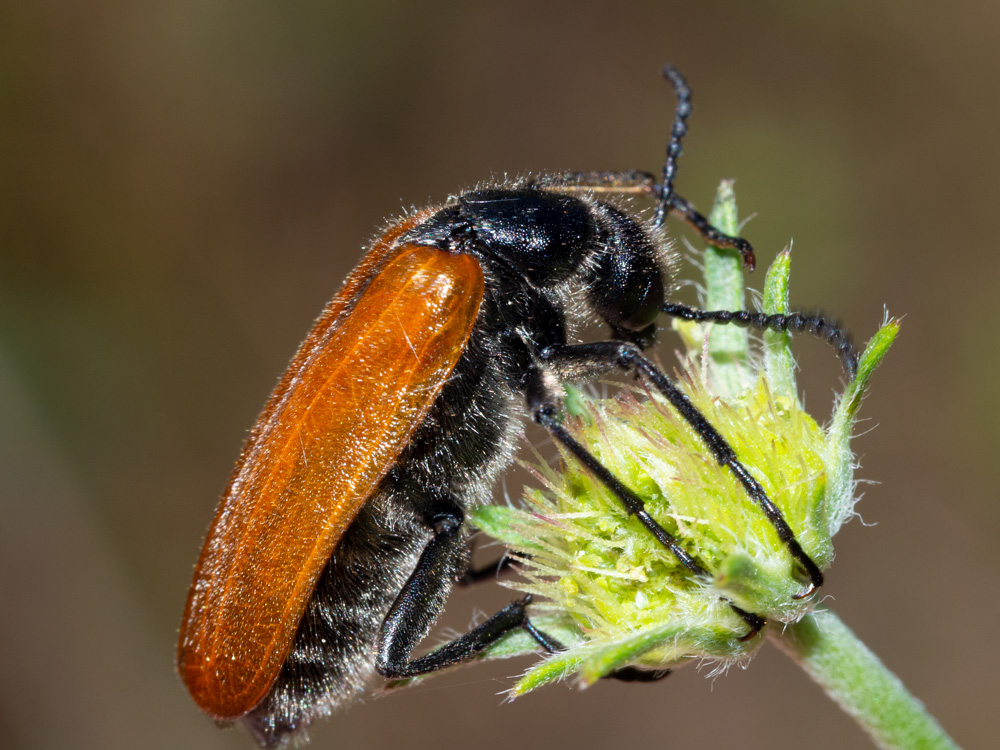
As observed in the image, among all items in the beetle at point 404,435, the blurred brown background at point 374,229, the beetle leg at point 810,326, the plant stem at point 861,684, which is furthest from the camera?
the blurred brown background at point 374,229

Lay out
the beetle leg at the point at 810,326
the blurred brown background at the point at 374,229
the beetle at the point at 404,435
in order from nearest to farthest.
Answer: the beetle leg at the point at 810,326
the beetle at the point at 404,435
the blurred brown background at the point at 374,229

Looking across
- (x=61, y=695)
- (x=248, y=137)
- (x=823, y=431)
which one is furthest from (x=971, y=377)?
(x=61, y=695)

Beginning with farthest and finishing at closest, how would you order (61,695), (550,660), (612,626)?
(61,695) < (612,626) < (550,660)

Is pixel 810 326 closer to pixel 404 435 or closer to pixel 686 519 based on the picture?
pixel 686 519

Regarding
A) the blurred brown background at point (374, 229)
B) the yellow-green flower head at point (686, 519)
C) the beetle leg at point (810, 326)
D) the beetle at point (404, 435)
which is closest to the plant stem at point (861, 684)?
the yellow-green flower head at point (686, 519)

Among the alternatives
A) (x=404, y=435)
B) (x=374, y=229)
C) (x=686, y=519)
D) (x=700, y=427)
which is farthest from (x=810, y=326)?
(x=374, y=229)

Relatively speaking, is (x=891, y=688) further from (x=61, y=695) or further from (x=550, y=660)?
(x=61, y=695)

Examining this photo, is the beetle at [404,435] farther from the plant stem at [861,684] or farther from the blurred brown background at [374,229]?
the blurred brown background at [374,229]
